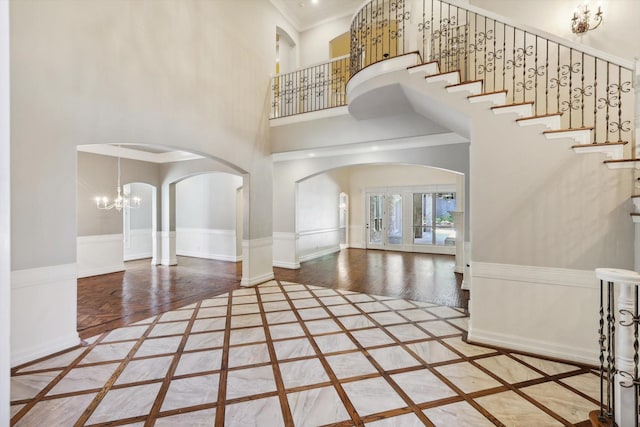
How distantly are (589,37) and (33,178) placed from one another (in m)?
7.08

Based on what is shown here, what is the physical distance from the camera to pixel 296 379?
248 cm

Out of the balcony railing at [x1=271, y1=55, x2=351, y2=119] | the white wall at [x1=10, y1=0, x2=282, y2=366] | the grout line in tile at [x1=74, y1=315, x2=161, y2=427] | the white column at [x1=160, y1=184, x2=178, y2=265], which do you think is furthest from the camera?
the white column at [x1=160, y1=184, x2=178, y2=265]

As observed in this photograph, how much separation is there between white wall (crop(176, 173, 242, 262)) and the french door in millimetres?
5138

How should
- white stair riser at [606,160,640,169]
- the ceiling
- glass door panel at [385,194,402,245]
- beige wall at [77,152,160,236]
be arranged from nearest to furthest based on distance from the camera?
white stair riser at [606,160,640,169], beige wall at [77,152,160,236], the ceiling, glass door panel at [385,194,402,245]

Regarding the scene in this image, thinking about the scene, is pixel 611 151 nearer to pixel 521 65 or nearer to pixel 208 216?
pixel 521 65

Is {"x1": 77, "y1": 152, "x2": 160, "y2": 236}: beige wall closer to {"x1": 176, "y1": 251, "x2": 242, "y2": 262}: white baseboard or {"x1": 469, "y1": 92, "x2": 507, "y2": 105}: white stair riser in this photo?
{"x1": 176, "y1": 251, "x2": 242, "y2": 262}: white baseboard

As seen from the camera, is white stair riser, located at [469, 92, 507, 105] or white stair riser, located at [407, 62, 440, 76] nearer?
white stair riser, located at [469, 92, 507, 105]

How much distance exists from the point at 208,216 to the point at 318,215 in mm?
3465

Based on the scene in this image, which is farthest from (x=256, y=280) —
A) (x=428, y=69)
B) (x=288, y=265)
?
(x=428, y=69)

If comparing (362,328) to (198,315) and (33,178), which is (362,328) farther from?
(33,178)

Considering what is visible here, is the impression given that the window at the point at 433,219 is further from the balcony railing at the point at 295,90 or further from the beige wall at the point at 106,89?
the beige wall at the point at 106,89

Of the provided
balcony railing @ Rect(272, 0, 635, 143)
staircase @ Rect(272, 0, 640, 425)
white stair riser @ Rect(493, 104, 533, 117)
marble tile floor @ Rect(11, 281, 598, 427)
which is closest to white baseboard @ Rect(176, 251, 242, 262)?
marble tile floor @ Rect(11, 281, 598, 427)

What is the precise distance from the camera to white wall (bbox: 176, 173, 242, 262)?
28.2 feet

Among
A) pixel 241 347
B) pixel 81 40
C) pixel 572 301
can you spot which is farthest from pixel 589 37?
pixel 81 40
